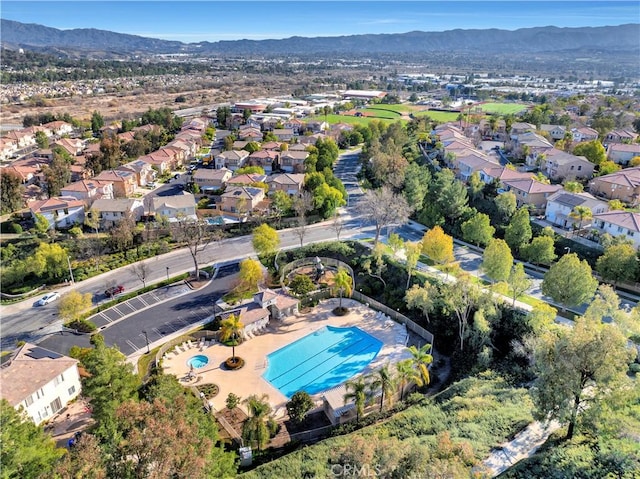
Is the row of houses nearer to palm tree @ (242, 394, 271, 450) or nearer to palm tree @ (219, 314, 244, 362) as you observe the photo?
palm tree @ (219, 314, 244, 362)

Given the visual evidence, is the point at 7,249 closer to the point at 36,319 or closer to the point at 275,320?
the point at 36,319

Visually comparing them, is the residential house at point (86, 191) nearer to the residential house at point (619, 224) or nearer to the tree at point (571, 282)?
the tree at point (571, 282)

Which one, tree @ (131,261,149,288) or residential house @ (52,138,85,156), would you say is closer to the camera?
tree @ (131,261,149,288)

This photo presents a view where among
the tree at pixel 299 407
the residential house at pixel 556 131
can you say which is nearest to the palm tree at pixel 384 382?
the tree at pixel 299 407

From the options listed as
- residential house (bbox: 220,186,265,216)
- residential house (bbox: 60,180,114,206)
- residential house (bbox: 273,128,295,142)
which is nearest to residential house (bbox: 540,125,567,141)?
residential house (bbox: 273,128,295,142)

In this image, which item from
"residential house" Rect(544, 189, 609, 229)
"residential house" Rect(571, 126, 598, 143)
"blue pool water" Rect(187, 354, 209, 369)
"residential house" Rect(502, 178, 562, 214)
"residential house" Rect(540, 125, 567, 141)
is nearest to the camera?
"blue pool water" Rect(187, 354, 209, 369)

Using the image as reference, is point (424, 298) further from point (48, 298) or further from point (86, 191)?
point (86, 191)
